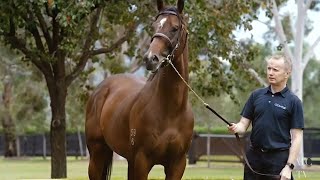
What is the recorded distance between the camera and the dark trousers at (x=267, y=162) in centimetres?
617

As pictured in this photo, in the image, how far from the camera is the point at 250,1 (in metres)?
17.2

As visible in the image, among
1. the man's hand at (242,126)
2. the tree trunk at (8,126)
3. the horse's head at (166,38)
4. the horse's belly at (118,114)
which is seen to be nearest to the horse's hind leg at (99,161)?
the horse's belly at (118,114)

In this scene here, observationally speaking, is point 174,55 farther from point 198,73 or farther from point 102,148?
point 198,73

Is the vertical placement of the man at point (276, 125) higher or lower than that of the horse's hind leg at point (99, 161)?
higher

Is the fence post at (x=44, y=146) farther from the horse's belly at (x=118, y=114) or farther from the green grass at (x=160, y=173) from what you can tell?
the horse's belly at (x=118, y=114)

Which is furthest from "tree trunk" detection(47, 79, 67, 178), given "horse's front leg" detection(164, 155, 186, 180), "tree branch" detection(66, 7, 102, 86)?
"horse's front leg" detection(164, 155, 186, 180)

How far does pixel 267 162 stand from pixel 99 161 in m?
3.63

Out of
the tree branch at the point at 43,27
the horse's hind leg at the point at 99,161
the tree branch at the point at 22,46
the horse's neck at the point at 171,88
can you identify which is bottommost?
the horse's hind leg at the point at 99,161

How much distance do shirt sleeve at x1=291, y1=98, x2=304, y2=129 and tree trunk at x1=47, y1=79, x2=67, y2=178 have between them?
11200 mm

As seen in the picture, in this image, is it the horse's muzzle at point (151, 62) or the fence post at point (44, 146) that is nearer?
the horse's muzzle at point (151, 62)

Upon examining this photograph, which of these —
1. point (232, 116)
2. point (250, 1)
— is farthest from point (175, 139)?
point (232, 116)

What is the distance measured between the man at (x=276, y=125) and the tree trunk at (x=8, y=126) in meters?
39.2

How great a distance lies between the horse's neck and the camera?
23.7ft

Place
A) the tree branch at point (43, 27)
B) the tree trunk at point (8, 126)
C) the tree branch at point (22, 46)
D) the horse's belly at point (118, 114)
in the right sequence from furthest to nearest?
the tree trunk at point (8, 126), the tree branch at point (22, 46), the tree branch at point (43, 27), the horse's belly at point (118, 114)
